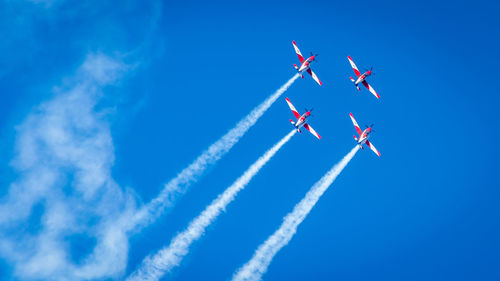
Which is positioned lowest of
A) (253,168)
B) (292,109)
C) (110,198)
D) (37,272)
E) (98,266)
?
(37,272)

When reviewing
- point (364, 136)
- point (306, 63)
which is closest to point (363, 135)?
point (364, 136)

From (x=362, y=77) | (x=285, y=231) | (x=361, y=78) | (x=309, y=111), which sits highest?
(x=362, y=77)

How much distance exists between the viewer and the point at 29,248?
76.6 m

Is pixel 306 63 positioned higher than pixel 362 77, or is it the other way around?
pixel 362 77

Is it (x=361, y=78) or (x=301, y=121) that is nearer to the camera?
(x=301, y=121)

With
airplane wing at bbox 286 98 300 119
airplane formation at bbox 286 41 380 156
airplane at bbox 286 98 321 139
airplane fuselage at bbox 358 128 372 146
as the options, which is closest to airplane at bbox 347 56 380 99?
airplane formation at bbox 286 41 380 156

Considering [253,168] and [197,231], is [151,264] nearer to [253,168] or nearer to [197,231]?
[197,231]

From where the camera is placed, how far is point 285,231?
258 ft

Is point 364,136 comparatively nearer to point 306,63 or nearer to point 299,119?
point 299,119

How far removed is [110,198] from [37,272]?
50.8 feet

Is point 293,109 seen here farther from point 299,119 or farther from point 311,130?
point 311,130

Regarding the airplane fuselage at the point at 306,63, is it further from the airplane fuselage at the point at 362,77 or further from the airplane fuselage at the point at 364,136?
the airplane fuselage at the point at 364,136

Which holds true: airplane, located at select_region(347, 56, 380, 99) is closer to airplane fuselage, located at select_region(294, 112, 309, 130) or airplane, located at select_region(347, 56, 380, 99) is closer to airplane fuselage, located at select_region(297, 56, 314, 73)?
airplane fuselage, located at select_region(297, 56, 314, 73)

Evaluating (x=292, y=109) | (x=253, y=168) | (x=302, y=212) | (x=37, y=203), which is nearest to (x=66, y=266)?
(x=37, y=203)
